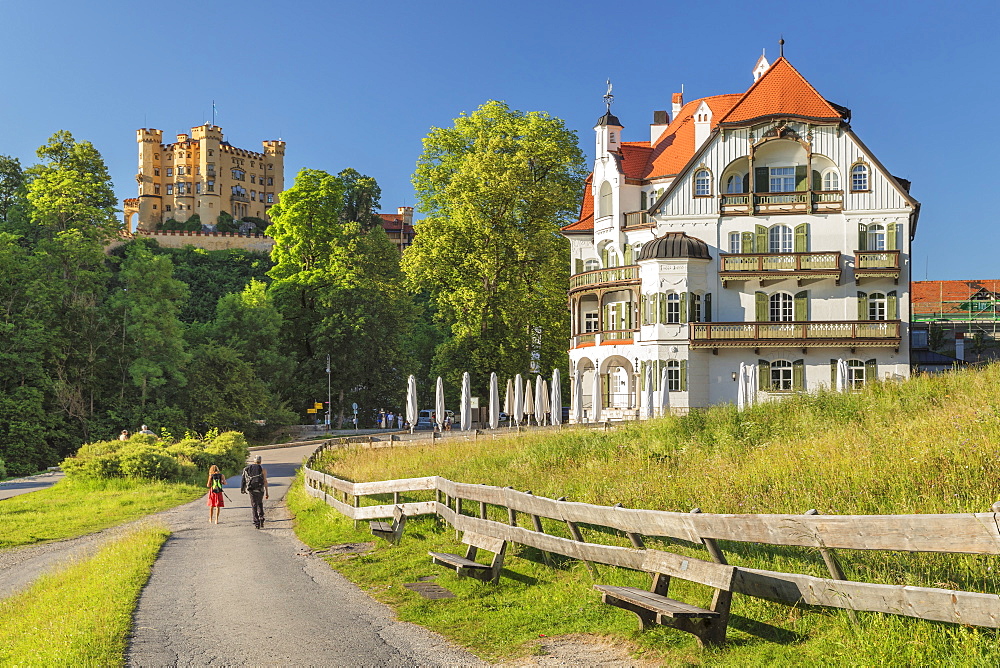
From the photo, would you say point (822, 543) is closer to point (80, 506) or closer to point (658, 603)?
point (658, 603)

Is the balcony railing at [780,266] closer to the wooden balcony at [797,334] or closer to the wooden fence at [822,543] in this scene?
the wooden balcony at [797,334]

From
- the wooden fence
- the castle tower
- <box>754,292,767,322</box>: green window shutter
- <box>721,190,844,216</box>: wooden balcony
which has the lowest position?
the wooden fence

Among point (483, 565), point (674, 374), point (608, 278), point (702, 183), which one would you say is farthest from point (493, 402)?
point (483, 565)

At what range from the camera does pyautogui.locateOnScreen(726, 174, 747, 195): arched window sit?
49.0m

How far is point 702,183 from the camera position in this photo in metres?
49.2

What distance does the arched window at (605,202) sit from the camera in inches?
2115

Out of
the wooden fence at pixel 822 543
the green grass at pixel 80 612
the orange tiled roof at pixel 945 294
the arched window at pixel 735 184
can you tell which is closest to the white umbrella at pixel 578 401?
the arched window at pixel 735 184

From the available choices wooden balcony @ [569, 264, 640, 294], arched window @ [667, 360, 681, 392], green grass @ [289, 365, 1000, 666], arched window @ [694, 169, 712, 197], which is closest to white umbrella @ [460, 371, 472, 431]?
arched window @ [667, 360, 681, 392]

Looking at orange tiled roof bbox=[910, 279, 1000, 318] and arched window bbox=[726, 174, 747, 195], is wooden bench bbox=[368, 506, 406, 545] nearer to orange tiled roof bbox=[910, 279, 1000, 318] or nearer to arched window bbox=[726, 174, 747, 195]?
arched window bbox=[726, 174, 747, 195]

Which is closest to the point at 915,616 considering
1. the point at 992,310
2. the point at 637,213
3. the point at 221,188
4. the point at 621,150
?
the point at 637,213

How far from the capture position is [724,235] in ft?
160

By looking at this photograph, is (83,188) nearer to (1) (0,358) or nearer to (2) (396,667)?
(1) (0,358)

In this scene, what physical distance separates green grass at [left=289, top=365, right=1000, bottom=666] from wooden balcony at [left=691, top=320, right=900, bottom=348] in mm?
27750

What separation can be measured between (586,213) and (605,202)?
349cm
